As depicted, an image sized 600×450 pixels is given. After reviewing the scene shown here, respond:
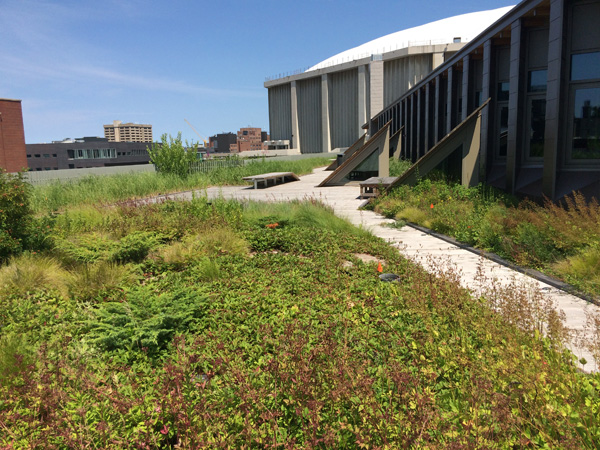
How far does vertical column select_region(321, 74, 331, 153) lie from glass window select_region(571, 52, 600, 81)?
5657 centimetres

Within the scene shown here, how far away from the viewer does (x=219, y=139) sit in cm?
16388

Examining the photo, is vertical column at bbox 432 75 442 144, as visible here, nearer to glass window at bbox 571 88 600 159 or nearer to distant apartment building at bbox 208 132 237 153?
glass window at bbox 571 88 600 159

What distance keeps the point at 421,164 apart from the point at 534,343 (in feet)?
38.2

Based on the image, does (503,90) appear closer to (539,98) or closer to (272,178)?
(539,98)

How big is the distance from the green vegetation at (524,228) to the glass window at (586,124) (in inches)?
81.5

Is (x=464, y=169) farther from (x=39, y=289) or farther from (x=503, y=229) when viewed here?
(x=39, y=289)

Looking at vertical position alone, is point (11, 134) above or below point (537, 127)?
above

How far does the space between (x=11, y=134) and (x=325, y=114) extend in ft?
133

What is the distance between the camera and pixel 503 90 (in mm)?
14883

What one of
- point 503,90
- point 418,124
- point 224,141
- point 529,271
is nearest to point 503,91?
point 503,90

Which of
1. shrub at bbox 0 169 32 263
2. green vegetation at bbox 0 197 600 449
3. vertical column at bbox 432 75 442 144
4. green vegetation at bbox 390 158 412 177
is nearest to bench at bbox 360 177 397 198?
green vegetation at bbox 390 158 412 177

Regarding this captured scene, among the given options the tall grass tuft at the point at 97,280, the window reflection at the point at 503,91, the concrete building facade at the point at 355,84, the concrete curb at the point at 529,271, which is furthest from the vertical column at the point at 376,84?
the tall grass tuft at the point at 97,280

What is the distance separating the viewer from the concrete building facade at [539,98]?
429 inches

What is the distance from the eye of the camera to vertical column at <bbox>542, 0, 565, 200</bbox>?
10812 mm
